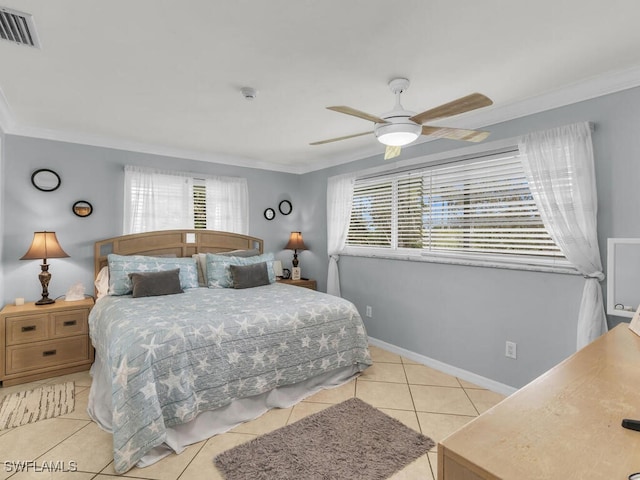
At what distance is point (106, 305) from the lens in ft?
9.62

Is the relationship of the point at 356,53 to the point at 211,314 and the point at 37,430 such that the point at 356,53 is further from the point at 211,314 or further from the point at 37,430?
the point at 37,430

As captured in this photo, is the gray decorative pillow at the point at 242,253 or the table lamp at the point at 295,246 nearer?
the gray decorative pillow at the point at 242,253

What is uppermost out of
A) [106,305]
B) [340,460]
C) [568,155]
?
[568,155]

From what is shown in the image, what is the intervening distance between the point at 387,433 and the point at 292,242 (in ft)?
10.2

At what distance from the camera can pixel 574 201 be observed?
2391mm

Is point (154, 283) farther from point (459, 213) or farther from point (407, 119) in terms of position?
point (459, 213)

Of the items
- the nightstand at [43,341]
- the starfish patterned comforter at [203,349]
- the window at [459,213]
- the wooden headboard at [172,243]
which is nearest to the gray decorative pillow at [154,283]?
the starfish patterned comforter at [203,349]

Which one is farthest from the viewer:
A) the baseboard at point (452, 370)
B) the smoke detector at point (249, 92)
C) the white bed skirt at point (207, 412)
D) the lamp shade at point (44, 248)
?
the lamp shade at point (44, 248)

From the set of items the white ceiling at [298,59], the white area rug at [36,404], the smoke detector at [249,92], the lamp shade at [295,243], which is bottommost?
the white area rug at [36,404]

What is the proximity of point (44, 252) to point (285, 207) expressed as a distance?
9.69 ft

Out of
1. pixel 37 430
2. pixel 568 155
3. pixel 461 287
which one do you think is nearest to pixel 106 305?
pixel 37 430

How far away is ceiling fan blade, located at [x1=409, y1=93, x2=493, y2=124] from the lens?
1.72 metres

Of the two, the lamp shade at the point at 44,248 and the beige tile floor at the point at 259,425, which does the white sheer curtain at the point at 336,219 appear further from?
the lamp shade at the point at 44,248

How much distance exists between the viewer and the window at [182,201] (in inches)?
152
